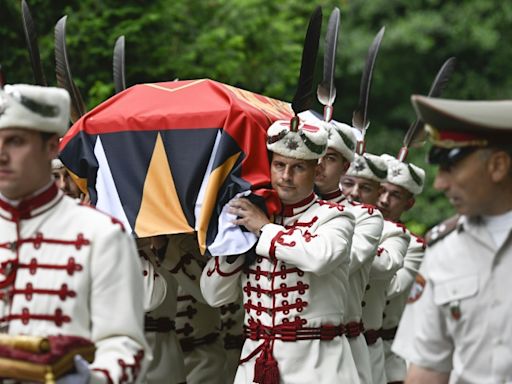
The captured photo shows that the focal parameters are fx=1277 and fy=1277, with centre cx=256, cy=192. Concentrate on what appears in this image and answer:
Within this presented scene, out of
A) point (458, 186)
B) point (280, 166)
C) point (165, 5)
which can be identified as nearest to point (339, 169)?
point (280, 166)

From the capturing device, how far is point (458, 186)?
5.23m

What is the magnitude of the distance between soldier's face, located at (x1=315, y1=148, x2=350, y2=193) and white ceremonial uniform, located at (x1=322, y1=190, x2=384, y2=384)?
29cm

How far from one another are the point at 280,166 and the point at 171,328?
74.1 inches

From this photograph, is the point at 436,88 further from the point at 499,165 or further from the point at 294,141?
the point at 499,165

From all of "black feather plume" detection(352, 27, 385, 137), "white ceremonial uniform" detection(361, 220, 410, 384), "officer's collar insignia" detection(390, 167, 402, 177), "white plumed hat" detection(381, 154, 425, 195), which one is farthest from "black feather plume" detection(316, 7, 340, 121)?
"officer's collar insignia" detection(390, 167, 402, 177)

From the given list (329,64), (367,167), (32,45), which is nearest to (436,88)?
(367,167)

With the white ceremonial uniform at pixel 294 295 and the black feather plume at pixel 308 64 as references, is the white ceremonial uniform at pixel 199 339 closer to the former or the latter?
the white ceremonial uniform at pixel 294 295

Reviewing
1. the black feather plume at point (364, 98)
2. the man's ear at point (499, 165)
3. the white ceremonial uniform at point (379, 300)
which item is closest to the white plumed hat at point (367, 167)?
the black feather plume at point (364, 98)

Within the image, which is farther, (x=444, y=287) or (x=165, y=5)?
(x=165, y=5)

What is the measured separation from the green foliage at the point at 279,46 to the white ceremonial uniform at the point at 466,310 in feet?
25.8

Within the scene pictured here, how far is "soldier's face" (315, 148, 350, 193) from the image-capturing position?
8938mm

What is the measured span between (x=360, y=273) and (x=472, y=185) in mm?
3591

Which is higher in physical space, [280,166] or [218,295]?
[280,166]

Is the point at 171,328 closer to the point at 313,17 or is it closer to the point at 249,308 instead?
the point at 249,308
